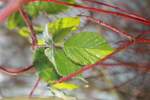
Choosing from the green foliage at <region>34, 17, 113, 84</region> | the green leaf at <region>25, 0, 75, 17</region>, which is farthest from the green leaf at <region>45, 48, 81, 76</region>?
the green leaf at <region>25, 0, 75, 17</region>

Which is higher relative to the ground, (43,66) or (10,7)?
(10,7)

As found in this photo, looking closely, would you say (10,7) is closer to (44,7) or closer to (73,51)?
(73,51)

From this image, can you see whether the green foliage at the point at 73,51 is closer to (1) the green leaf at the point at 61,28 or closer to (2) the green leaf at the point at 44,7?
(1) the green leaf at the point at 61,28

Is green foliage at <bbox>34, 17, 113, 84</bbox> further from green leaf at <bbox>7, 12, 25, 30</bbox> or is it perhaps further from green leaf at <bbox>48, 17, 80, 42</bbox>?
green leaf at <bbox>7, 12, 25, 30</bbox>

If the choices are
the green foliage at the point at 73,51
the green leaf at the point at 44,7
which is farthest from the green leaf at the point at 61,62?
the green leaf at the point at 44,7

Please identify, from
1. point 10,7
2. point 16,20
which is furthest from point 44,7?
point 10,7

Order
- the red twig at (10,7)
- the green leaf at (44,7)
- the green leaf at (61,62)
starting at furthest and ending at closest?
the green leaf at (44,7) → the green leaf at (61,62) → the red twig at (10,7)
